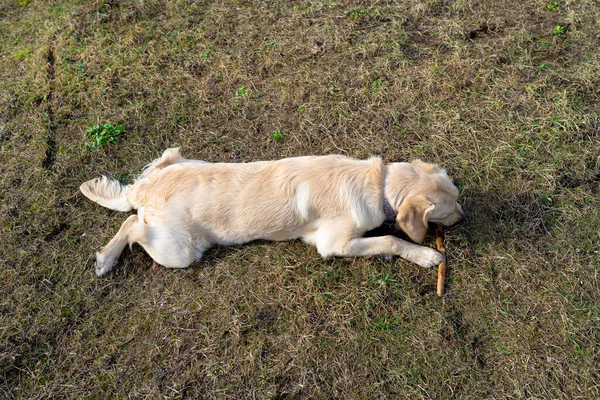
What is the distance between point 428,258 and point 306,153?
1779mm

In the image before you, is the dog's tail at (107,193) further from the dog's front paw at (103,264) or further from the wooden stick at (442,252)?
the wooden stick at (442,252)

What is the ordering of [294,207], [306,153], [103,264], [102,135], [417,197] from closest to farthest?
1. [417,197]
2. [294,207]
3. [103,264]
4. [306,153]
5. [102,135]

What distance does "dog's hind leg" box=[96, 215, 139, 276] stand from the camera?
401 cm

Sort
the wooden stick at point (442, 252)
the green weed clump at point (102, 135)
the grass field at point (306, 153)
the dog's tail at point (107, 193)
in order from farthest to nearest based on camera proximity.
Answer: the green weed clump at point (102, 135) → the dog's tail at point (107, 193) → the wooden stick at point (442, 252) → the grass field at point (306, 153)

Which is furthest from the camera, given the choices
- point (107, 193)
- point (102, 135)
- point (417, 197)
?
point (102, 135)

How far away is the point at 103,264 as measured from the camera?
4.02 meters

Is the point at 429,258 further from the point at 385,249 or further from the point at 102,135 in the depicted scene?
the point at 102,135

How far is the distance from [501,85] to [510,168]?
1169 millimetres

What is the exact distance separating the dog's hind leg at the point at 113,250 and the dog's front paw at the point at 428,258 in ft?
8.46

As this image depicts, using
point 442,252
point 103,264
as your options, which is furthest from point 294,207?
point 103,264

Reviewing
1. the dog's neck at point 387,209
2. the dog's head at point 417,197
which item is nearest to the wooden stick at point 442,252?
the dog's head at point 417,197

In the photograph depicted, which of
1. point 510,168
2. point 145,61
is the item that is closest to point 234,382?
point 510,168

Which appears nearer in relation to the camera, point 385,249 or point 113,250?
point 385,249

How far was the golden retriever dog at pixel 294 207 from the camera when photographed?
12.1ft
